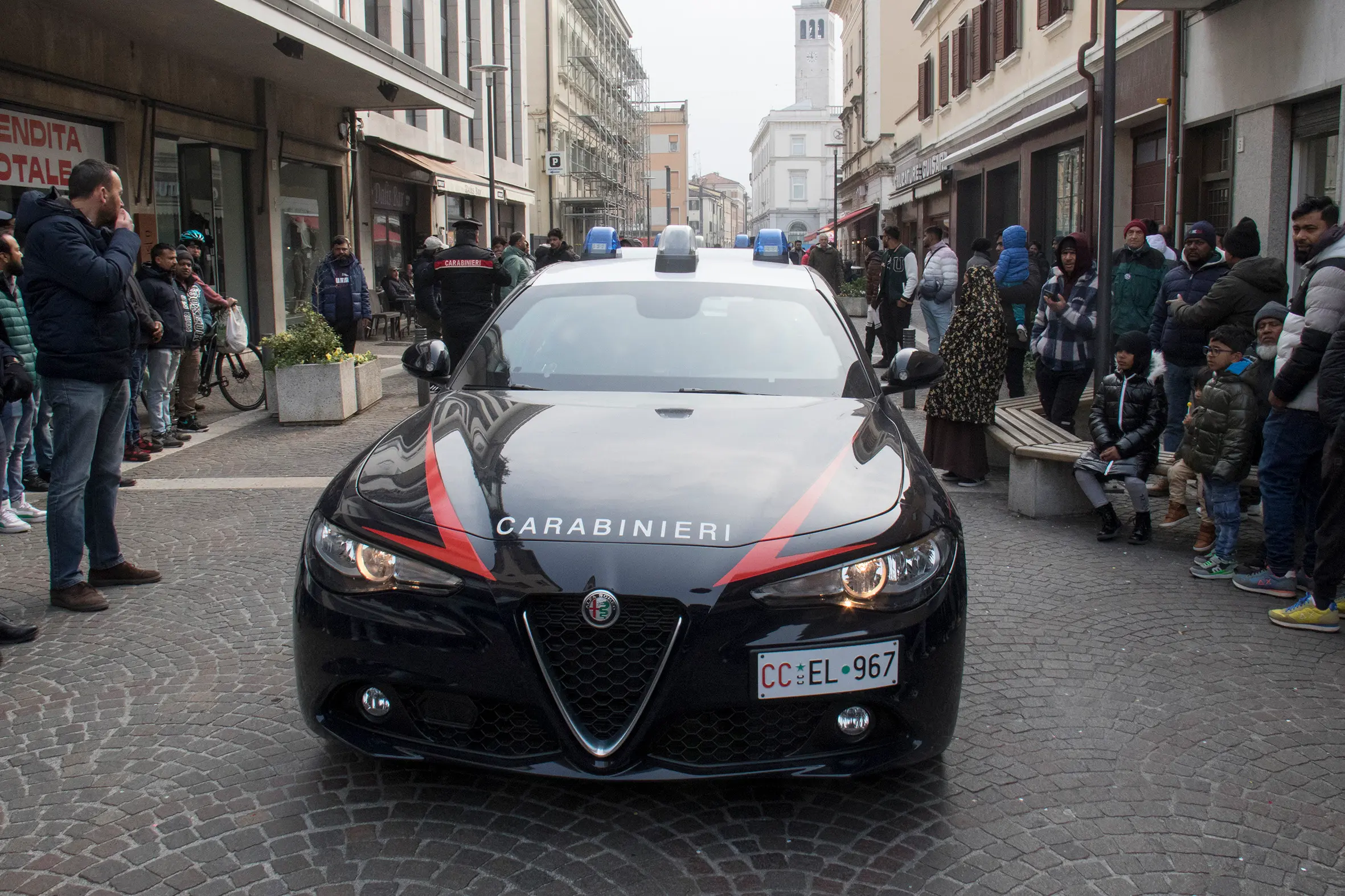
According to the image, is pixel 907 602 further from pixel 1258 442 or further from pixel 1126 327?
pixel 1126 327

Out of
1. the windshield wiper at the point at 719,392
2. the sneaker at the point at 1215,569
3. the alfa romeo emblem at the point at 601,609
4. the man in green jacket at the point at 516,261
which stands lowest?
the sneaker at the point at 1215,569

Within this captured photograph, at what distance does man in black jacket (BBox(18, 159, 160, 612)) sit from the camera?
16.9 feet

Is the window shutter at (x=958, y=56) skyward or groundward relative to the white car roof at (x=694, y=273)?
skyward

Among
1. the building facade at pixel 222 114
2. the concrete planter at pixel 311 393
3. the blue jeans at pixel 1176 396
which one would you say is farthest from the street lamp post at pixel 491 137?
the blue jeans at pixel 1176 396

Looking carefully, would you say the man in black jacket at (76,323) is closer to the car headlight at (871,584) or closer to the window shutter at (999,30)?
the car headlight at (871,584)

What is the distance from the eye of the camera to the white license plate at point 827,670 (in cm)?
303

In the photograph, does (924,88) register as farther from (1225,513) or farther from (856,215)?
(1225,513)

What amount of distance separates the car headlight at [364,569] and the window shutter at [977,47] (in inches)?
918

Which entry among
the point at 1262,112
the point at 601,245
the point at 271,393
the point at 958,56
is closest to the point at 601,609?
the point at 601,245

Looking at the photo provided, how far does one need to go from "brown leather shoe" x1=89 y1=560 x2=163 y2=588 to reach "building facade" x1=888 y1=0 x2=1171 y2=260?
12.1 metres

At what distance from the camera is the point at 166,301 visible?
9.73 meters

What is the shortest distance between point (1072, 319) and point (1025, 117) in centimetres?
1281

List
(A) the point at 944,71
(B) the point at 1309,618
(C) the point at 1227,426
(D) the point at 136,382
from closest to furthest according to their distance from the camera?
(B) the point at 1309,618 → (C) the point at 1227,426 → (D) the point at 136,382 → (A) the point at 944,71

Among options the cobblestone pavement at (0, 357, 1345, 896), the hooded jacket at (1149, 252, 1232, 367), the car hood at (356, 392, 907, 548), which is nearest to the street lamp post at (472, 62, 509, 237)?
the hooded jacket at (1149, 252, 1232, 367)
